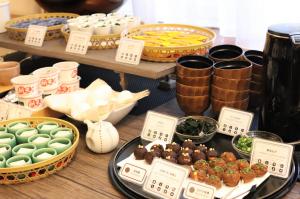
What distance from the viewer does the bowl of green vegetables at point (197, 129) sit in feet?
3.61

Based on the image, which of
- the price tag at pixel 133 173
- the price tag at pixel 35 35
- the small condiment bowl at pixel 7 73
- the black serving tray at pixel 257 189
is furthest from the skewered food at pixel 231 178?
the price tag at pixel 35 35

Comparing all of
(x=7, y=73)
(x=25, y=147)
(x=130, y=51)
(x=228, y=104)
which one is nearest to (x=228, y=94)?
(x=228, y=104)

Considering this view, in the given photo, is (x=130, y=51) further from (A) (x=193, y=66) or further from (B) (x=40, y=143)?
(B) (x=40, y=143)

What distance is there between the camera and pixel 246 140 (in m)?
1.04

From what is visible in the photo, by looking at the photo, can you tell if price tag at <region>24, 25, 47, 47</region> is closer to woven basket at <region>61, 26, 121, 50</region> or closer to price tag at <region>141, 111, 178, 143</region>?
woven basket at <region>61, 26, 121, 50</region>

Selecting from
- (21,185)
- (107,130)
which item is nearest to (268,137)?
(107,130)

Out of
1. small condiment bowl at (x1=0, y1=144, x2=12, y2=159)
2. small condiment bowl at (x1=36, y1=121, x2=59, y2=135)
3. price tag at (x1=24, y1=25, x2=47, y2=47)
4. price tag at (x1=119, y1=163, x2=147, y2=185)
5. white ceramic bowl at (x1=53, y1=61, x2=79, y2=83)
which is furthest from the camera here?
price tag at (x1=24, y1=25, x2=47, y2=47)

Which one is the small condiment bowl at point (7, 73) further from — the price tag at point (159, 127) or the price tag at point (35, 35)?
the price tag at point (159, 127)

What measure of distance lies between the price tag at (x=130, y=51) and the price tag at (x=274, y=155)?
0.55m

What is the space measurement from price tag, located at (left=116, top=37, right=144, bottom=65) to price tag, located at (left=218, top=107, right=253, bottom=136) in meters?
0.38

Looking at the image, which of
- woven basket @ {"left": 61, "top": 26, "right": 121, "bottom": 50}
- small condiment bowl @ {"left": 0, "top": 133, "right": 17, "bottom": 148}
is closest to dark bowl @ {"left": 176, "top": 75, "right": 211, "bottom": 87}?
woven basket @ {"left": 61, "top": 26, "right": 121, "bottom": 50}

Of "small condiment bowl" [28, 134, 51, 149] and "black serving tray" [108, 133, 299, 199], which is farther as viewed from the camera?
"small condiment bowl" [28, 134, 51, 149]

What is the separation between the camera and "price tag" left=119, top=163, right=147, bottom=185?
931 millimetres

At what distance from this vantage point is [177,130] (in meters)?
1.14
